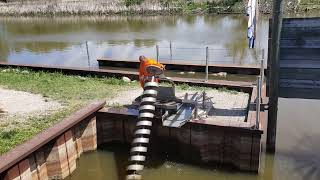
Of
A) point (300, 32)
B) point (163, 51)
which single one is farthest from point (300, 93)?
point (163, 51)

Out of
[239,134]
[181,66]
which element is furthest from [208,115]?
[181,66]

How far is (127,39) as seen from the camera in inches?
1033

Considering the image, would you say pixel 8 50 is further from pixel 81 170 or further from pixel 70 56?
pixel 81 170

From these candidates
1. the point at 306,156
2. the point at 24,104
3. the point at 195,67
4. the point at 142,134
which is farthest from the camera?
the point at 195,67

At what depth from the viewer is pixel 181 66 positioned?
56.1 ft

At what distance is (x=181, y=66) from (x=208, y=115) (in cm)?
742

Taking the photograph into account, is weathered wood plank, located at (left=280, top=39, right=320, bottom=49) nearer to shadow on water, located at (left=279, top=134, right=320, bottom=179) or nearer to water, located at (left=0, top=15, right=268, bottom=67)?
shadow on water, located at (left=279, top=134, right=320, bottom=179)

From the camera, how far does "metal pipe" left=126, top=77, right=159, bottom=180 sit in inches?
319

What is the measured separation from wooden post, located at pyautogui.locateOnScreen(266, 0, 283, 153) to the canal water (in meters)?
Answer: 0.69

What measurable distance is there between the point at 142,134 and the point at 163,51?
13143 millimetres

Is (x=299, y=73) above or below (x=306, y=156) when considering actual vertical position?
above

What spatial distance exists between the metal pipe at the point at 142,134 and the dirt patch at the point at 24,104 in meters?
3.44

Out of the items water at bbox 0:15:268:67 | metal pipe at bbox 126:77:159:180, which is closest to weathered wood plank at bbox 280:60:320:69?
metal pipe at bbox 126:77:159:180

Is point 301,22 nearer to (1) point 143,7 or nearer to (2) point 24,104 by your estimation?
(2) point 24,104
